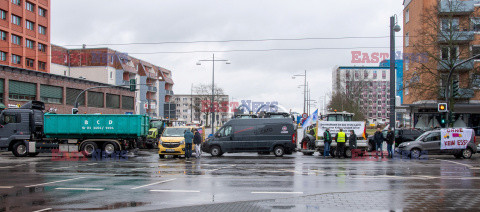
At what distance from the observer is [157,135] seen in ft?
123

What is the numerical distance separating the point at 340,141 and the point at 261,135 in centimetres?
458

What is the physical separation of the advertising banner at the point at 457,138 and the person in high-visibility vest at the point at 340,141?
5.83 meters

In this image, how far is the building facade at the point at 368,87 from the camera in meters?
82.4

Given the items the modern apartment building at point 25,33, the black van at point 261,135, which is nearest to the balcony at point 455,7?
the black van at point 261,135

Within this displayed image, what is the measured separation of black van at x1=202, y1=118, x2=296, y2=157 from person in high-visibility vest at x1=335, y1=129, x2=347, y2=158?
8.49 ft

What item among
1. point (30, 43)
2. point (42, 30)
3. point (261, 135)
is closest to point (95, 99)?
point (30, 43)

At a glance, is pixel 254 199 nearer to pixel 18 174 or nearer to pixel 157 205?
pixel 157 205

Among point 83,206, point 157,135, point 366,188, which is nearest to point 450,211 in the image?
point 366,188

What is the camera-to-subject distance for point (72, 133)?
25969 mm

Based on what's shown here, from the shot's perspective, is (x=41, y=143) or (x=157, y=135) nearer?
(x=41, y=143)

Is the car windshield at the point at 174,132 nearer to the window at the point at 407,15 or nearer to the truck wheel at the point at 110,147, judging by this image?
the truck wheel at the point at 110,147

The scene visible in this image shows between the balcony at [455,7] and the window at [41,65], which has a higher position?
the balcony at [455,7]

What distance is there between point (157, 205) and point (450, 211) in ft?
20.0

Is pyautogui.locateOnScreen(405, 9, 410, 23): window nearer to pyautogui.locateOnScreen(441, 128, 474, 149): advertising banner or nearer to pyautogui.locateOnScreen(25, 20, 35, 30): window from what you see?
pyautogui.locateOnScreen(441, 128, 474, 149): advertising banner
